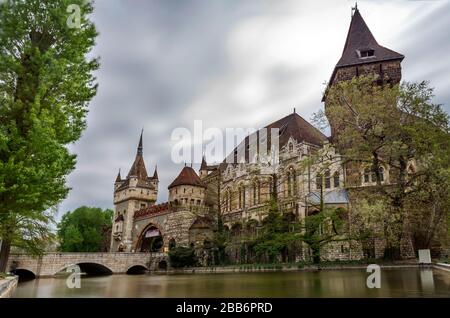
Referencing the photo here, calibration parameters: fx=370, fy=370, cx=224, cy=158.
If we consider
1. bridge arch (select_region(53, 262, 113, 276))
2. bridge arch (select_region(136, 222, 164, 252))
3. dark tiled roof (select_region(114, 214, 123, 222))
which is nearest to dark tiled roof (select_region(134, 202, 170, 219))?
bridge arch (select_region(136, 222, 164, 252))

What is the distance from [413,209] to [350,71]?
Answer: 1576 cm

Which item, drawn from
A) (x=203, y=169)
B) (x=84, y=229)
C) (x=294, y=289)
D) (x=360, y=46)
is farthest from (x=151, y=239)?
(x=294, y=289)

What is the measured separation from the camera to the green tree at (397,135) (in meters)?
16.1

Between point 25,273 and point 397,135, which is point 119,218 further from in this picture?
point 397,135

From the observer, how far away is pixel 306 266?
2133cm

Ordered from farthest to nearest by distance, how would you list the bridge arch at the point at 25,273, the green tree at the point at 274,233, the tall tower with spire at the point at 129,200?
the tall tower with spire at the point at 129,200 → the bridge arch at the point at 25,273 → the green tree at the point at 274,233

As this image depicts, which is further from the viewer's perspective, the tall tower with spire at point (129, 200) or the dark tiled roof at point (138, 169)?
the dark tiled roof at point (138, 169)

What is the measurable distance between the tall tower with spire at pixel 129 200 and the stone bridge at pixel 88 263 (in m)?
10.1

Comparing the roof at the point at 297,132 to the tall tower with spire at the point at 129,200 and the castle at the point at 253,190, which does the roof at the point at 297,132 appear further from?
the tall tower with spire at the point at 129,200

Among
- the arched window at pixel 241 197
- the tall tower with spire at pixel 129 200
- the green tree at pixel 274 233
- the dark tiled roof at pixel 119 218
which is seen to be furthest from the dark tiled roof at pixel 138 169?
the green tree at pixel 274 233

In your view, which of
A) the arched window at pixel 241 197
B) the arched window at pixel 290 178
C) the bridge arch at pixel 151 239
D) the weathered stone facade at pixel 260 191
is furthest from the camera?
the bridge arch at pixel 151 239

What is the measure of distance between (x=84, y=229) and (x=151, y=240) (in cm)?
1530

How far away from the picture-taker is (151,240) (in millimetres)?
47688
